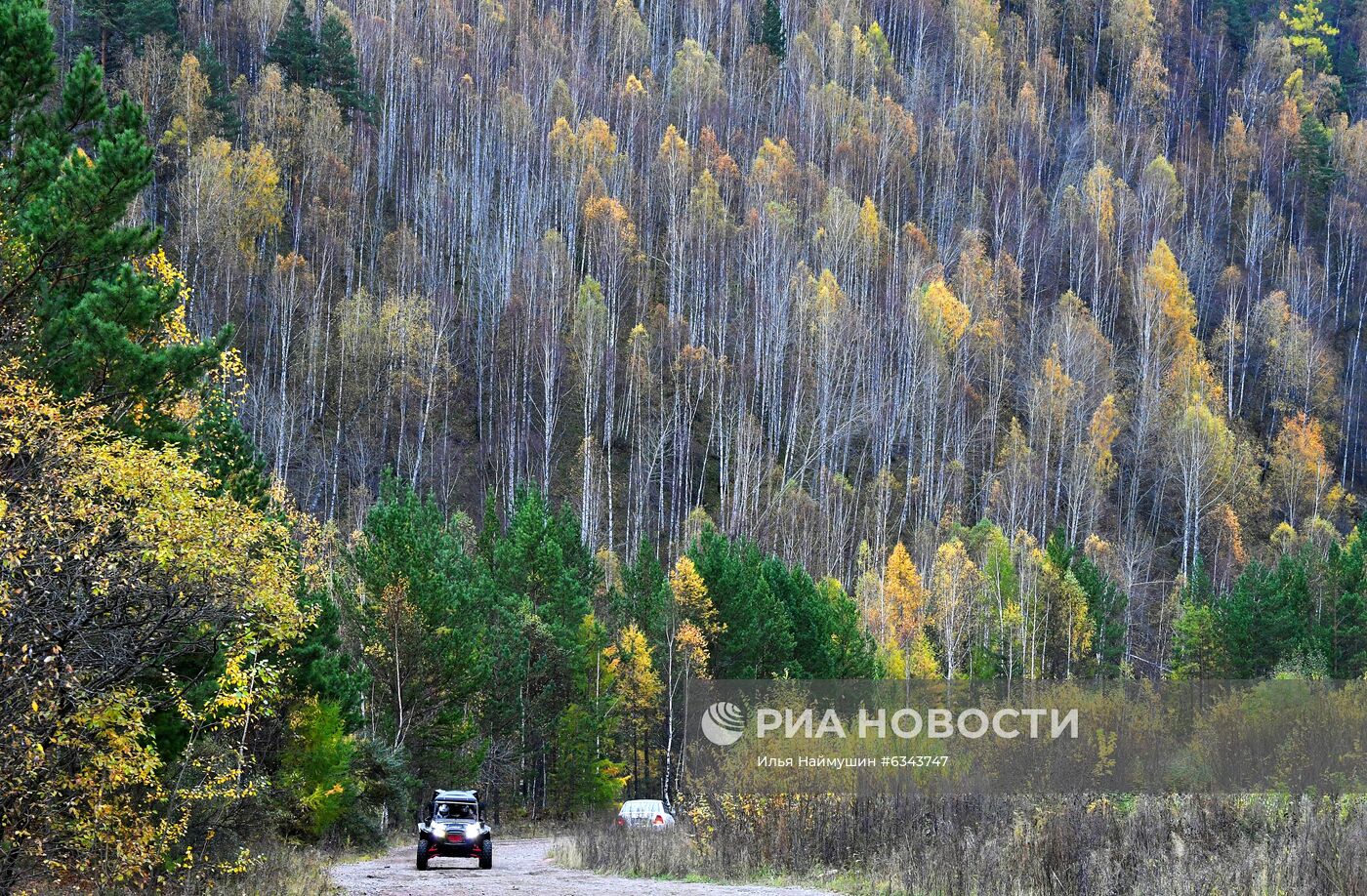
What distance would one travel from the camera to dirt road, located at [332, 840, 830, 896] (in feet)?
63.9

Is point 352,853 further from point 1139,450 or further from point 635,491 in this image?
point 1139,450

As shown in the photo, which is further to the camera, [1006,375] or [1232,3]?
[1232,3]

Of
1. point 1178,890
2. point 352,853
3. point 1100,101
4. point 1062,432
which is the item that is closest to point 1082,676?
point 1062,432

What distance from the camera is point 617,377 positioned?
91812mm

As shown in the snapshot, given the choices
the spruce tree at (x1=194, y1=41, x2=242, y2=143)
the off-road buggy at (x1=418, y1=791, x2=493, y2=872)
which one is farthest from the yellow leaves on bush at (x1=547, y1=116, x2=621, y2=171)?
the off-road buggy at (x1=418, y1=791, x2=493, y2=872)

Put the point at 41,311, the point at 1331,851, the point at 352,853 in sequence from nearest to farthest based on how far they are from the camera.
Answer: the point at 1331,851 < the point at 41,311 < the point at 352,853

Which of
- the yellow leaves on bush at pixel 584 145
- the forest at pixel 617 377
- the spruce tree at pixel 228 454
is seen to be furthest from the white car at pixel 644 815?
the yellow leaves on bush at pixel 584 145

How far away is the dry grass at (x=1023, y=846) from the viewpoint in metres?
14.4

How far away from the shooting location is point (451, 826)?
27297mm

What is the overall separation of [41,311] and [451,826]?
1422 centimetres

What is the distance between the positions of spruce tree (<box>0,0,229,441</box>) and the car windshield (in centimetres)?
1219

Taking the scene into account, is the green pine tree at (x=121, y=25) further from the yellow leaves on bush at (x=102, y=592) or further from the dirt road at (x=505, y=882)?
the yellow leaves on bush at (x=102, y=592)

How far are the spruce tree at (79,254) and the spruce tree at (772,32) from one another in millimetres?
114152

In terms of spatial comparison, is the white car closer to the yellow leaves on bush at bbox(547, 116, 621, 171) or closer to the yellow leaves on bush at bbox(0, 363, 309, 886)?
the yellow leaves on bush at bbox(0, 363, 309, 886)
